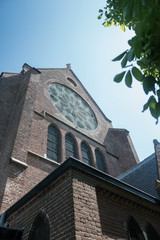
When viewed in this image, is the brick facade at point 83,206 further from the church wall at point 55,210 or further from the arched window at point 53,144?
the arched window at point 53,144

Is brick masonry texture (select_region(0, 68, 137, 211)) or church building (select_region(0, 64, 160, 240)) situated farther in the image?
brick masonry texture (select_region(0, 68, 137, 211))

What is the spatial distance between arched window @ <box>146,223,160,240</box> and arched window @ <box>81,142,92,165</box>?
6.86 metres

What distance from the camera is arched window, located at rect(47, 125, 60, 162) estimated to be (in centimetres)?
1065

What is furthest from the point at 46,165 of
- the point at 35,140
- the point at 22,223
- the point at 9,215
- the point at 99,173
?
the point at 99,173

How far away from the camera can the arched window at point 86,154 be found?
41.2 feet

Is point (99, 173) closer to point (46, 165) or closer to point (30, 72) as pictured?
point (46, 165)

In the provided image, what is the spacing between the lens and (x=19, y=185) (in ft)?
A: 23.4

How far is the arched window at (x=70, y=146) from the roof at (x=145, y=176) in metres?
3.30

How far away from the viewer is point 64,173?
15.0 feet

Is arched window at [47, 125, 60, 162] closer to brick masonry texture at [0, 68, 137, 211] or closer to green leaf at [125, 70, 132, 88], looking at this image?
brick masonry texture at [0, 68, 137, 211]

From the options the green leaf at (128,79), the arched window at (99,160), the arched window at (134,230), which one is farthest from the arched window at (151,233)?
the arched window at (99,160)

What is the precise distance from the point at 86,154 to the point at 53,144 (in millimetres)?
2725

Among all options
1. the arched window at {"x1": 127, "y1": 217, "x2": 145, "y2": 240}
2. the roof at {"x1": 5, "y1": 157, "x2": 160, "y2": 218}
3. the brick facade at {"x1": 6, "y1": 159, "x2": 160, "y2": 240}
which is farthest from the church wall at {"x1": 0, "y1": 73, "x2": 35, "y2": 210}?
the arched window at {"x1": 127, "y1": 217, "x2": 145, "y2": 240}

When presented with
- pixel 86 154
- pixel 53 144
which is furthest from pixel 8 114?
pixel 86 154
